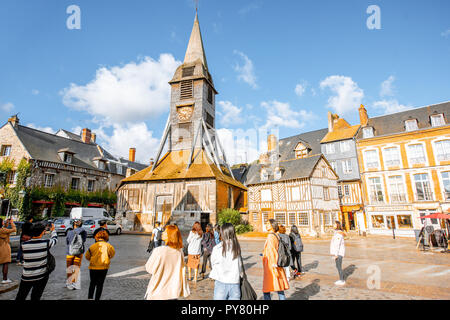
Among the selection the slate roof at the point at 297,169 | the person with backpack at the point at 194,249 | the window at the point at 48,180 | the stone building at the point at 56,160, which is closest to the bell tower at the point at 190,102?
the slate roof at the point at 297,169

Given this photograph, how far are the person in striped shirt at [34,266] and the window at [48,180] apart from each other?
83.0ft

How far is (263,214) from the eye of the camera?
21.9m

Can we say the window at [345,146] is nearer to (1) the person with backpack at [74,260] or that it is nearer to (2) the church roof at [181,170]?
(2) the church roof at [181,170]

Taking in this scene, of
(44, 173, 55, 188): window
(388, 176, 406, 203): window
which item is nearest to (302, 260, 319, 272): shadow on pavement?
(388, 176, 406, 203): window

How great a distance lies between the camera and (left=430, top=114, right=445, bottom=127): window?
68.7ft

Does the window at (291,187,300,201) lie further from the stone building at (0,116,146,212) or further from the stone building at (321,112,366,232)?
the stone building at (0,116,146,212)

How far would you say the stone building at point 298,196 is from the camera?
19.9 metres

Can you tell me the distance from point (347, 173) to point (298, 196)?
776 centimetres

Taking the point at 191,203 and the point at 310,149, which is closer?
the point at 191,203

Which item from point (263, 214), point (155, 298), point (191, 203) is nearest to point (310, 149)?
point (263, 214)
